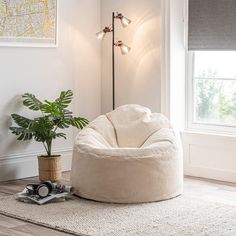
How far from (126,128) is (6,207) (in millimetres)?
1370

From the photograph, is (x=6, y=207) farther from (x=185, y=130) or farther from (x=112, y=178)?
(x=185, y=130)

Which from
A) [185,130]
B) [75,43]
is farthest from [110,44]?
[185,130]

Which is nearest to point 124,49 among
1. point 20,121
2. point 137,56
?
point 137,56

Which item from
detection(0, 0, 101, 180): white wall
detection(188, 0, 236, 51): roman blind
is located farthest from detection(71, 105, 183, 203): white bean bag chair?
detection(188, 0, 236, 51): roman blind

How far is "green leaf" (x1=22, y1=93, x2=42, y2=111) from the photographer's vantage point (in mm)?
5793

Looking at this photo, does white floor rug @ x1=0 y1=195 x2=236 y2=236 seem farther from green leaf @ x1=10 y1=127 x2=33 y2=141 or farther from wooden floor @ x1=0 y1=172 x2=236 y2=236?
green leaf @ x1=10 y1=127 x2=33 y2=141

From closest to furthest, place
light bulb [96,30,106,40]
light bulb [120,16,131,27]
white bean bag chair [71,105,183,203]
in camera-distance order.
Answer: white bean bag chair [71,105,183,203] < light bulb [120,16,131,27] < light bulb [96,30,106,40]

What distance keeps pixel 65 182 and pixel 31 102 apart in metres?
0.84

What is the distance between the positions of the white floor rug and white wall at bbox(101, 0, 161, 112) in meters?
1.56

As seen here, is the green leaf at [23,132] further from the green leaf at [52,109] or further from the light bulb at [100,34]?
the light bulb at [100,34]

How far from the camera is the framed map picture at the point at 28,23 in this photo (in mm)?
5711

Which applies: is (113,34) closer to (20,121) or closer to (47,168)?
(20,121)

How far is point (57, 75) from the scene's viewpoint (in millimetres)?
6273

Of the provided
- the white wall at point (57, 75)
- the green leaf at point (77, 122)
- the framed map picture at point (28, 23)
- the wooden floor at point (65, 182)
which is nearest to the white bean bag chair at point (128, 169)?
the wooden floor at point (65, 182)
